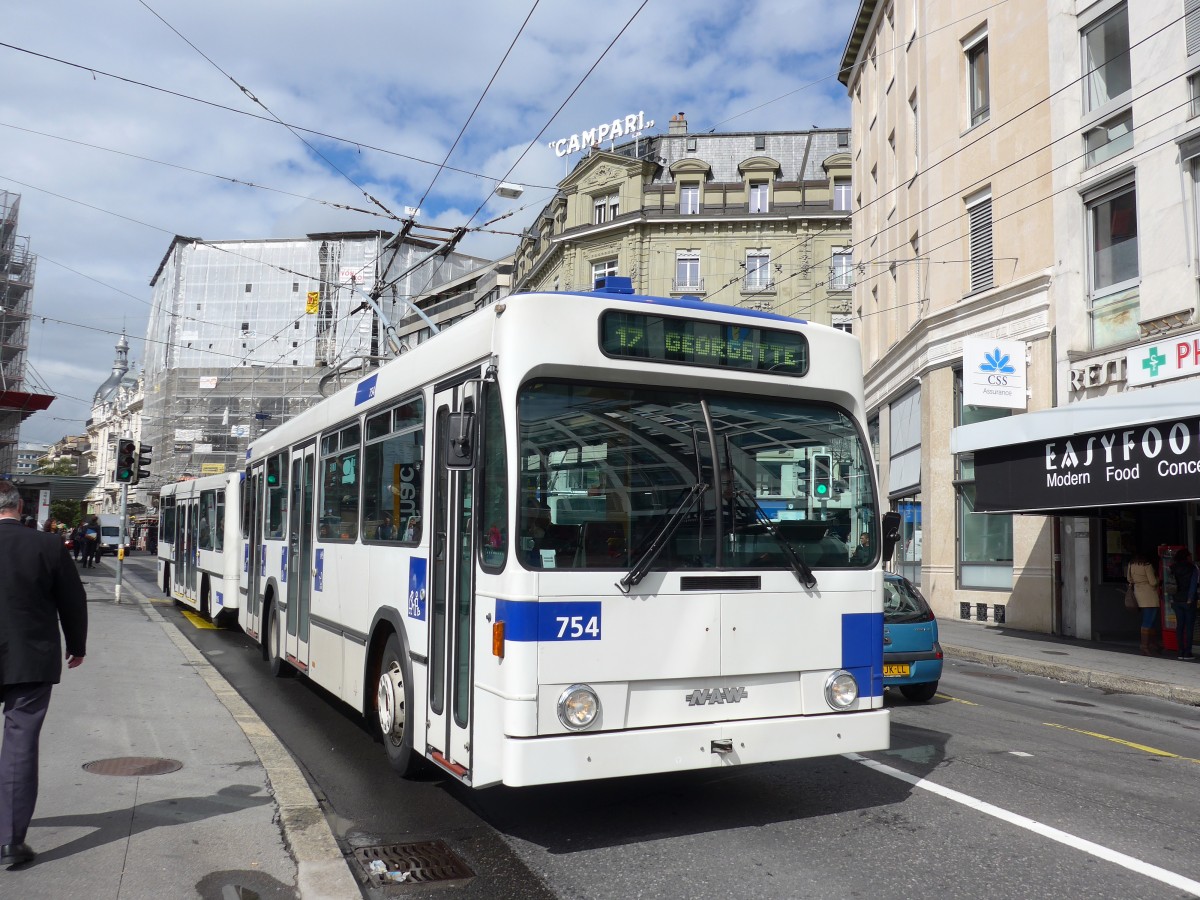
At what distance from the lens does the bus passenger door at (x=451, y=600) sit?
5871 mm

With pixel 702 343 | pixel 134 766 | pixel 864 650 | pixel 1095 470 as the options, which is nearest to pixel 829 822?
pixel 864 650

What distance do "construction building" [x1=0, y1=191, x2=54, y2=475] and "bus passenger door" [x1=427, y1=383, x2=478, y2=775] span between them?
41.6 meters

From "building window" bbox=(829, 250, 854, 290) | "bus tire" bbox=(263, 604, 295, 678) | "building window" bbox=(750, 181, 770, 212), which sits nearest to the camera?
"bus tire" bbox=(263, 604, 295, 678)

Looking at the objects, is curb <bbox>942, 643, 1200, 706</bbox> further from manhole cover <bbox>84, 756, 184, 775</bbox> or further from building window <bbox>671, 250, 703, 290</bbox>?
building window <bbox>671, 250, 703, 290</bbox>

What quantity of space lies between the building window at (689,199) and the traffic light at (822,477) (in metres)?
41.8

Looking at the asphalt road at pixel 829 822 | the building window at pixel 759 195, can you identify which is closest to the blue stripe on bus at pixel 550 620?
the asphalt road at pixel 829 822

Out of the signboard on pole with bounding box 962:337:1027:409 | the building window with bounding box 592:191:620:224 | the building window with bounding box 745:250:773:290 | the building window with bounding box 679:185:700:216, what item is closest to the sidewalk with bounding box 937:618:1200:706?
the signboard on pole with bounding box 962:337:1027:409

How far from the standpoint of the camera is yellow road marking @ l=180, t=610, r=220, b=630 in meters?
18.5

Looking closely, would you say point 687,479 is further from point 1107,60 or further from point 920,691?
point 1107,60

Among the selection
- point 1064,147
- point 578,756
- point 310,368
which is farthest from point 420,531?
point 310,368

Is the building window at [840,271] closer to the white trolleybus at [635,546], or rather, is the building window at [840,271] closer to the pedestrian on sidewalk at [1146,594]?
the pedestrian on sidewalk at [1146,594]

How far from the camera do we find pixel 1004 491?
62.9 feet

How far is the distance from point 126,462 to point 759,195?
104ft

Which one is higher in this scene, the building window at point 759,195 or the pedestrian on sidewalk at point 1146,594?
the building window at point 759,195
